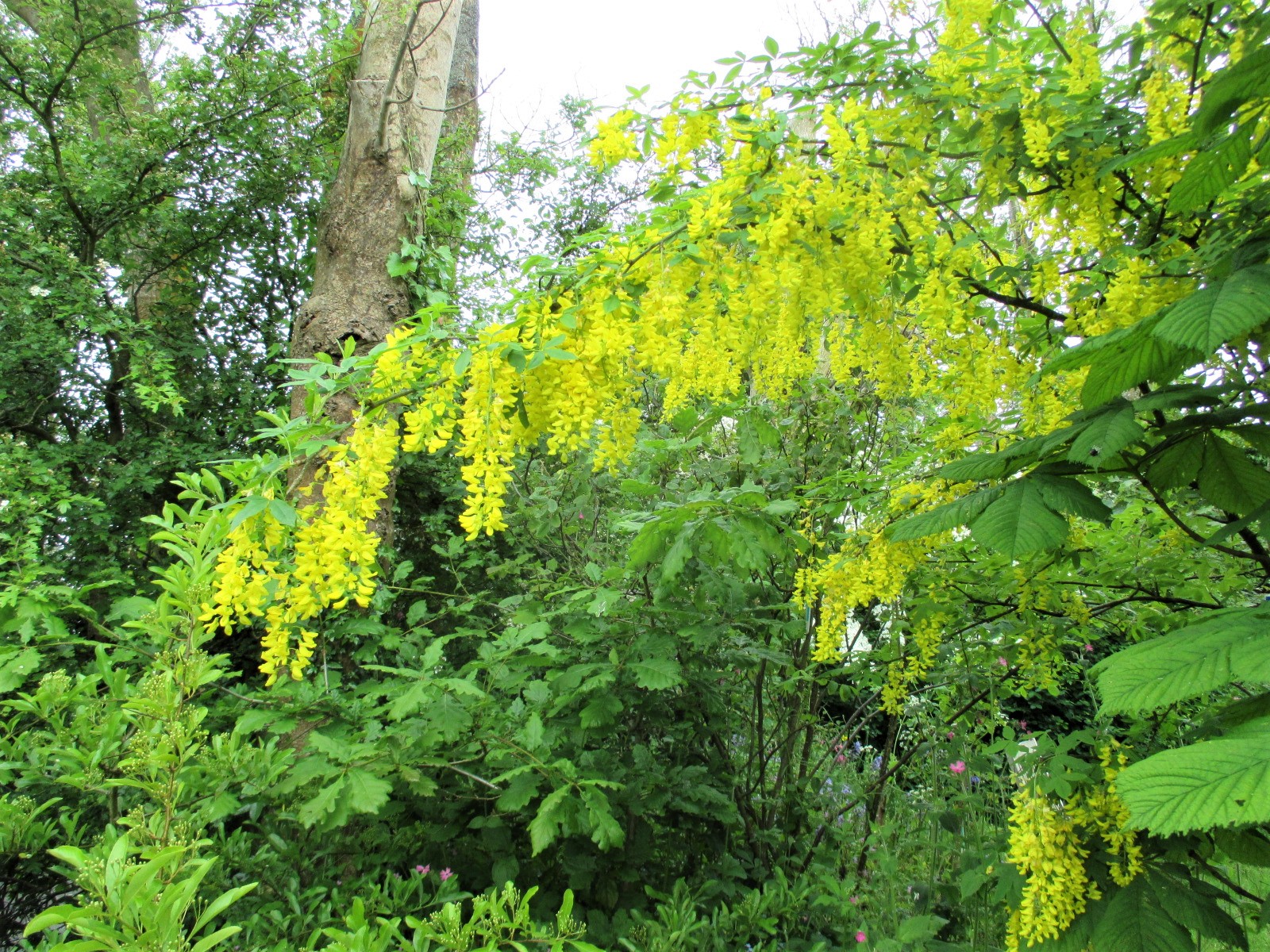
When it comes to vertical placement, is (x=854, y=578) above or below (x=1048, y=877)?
above

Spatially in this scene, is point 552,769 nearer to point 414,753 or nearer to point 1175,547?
point 414,753

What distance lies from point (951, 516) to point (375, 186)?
3641 millimetres

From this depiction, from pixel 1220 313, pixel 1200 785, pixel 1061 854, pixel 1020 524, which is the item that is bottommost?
pixel 1061 854

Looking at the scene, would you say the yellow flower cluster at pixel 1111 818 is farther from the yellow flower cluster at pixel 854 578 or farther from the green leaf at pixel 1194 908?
the yellow flower cluster at pixel 854 578

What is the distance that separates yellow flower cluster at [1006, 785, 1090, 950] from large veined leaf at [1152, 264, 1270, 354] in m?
1.34

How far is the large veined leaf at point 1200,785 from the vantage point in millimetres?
644

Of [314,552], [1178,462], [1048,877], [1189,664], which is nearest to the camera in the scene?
A: [1189,664]

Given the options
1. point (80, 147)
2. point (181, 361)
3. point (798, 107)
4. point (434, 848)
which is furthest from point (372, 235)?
point (434, 848)

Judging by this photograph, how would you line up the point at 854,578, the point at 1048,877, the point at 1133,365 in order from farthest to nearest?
the point at 854,578
the point at 1048,877
the point at 1133,365

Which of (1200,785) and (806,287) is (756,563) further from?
(1200,785)

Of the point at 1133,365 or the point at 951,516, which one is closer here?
the point at 1133,365

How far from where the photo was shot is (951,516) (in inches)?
55.8

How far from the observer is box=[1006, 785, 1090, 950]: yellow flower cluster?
1.75m

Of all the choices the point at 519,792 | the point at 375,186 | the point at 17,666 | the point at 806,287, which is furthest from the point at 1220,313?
the point at 375,186
